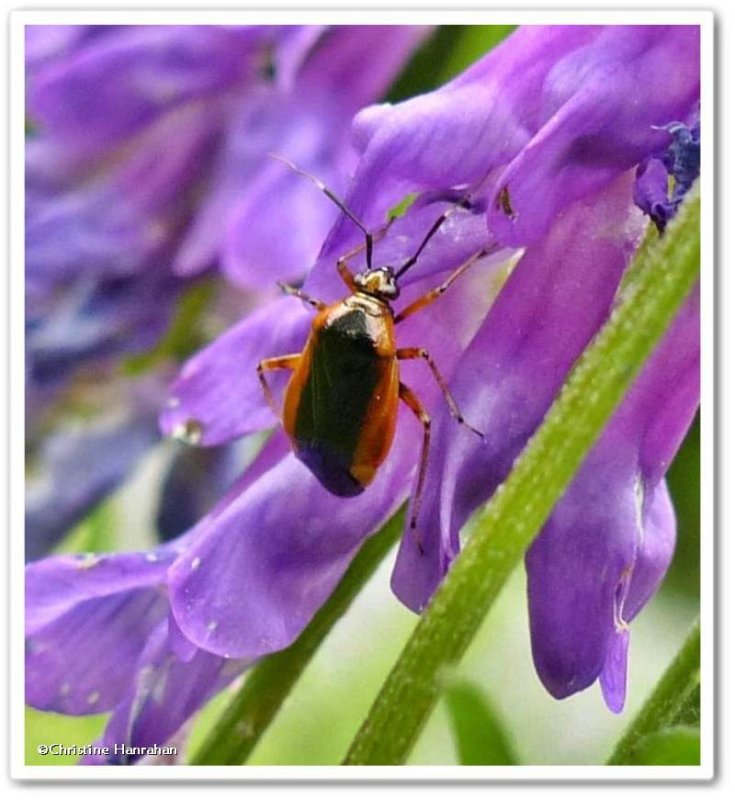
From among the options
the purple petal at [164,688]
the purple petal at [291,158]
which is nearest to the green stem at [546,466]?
the purple petal at [164,688]

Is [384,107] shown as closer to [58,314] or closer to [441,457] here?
[441,457]

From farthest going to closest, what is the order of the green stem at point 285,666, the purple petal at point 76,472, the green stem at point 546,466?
the purple petal at point 76,472
the green stem at point 285,666
the green stem at point 546,466

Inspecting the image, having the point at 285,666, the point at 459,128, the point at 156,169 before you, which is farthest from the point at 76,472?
the point at 459,128

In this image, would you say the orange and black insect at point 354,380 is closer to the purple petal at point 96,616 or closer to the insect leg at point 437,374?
the insect leg at point 437,374
